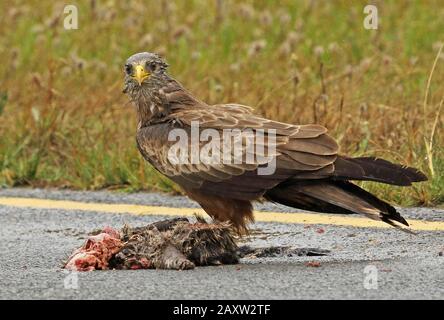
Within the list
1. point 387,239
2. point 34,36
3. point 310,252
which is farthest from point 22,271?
point 34,36

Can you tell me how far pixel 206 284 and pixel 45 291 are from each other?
0.81 m

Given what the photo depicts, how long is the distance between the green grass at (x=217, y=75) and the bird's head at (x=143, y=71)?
1.82 metres

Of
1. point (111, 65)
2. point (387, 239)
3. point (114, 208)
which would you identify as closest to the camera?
point (387, 239)

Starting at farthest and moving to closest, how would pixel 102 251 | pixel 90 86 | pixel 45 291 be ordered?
1. pixel 90 86
2. pixel 102 251
3. pixel 45 291

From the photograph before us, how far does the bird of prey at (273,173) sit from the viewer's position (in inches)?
284

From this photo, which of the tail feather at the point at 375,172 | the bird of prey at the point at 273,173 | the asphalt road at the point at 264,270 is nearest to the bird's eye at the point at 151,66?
the bird of prey at the point at 273,173

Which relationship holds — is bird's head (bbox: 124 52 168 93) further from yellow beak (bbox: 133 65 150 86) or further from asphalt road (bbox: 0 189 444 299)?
asphalt road (bbox: 0 189 444 299)

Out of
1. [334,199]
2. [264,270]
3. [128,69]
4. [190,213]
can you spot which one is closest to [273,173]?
[334,199]

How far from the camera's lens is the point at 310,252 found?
305 inches

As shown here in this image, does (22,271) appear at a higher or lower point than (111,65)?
lower

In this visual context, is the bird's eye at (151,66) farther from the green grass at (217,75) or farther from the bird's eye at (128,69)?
the green grass at (217,75)

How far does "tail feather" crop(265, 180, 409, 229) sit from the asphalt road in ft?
0.91

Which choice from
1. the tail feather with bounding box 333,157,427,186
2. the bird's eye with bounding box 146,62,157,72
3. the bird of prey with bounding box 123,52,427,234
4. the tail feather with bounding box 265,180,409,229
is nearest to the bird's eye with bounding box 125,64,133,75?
the bird's eye with bounding box 146,62,157,72

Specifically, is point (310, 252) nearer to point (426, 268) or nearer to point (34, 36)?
point (426, 268)
